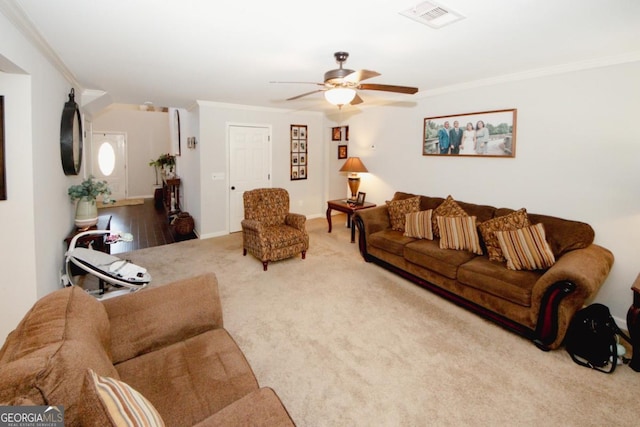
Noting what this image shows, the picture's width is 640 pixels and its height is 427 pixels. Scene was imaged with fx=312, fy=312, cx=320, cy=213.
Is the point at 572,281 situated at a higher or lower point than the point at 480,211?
lower

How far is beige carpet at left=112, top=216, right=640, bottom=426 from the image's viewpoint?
1.87 metres

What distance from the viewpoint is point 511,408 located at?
6.23 ft

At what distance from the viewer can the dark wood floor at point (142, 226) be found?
5156 mm

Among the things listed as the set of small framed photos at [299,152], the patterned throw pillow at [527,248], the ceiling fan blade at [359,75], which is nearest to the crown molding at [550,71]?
the patterned throw pillow at [527,248]

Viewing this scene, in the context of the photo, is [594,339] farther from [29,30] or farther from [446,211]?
[29,30]

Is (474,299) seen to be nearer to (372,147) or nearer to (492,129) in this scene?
(492,129)

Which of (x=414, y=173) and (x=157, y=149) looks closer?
(x=414, y=173)

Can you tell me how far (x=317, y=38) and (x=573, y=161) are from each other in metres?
2.74

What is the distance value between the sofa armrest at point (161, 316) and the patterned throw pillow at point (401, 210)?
280cm

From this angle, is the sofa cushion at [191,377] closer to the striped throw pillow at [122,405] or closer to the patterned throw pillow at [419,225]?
the striped throw pillow at [122,405]

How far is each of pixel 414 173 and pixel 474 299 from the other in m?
2.27

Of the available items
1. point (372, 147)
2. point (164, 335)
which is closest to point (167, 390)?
point (164, 335)

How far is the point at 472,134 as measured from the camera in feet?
12.8


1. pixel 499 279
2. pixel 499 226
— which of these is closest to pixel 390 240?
pixel 499 226
